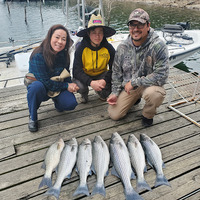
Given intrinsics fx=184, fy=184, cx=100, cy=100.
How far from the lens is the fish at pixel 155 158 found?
2130 millimetres

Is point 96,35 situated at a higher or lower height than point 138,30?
lower

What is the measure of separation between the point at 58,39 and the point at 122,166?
2019 millimetres

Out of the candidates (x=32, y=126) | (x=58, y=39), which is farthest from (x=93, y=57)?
(x=32, y=126)

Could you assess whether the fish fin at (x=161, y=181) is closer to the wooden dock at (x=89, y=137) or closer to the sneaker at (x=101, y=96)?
the wooden dock at (x=89, y=137)

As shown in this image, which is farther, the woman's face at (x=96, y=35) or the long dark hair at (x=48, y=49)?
the woman's face at (x=96, y=35)

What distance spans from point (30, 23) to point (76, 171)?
3005 cm

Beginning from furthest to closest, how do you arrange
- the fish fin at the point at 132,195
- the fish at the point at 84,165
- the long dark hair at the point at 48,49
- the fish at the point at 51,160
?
1. the long dark hair at the point at 48,49
2. the fish at the point at 51,160
3. the fish at the point at 84,165
4. the fish fin at the point at 132,195

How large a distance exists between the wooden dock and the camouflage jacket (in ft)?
2.51

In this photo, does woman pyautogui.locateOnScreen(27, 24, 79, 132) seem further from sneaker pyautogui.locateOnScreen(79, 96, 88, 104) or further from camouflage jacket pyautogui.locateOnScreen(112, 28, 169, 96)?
camouflage jacket pyautogui.locateOnScreen(112, 28, 169, 96)

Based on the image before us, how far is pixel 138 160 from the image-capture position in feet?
7.73

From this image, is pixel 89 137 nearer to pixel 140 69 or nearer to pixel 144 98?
pixel 144 98

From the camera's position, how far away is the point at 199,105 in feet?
12.3

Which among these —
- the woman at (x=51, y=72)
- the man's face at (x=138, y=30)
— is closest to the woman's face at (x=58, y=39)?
the woman at (x=51, y=72)

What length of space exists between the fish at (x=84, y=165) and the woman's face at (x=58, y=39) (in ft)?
4.92
